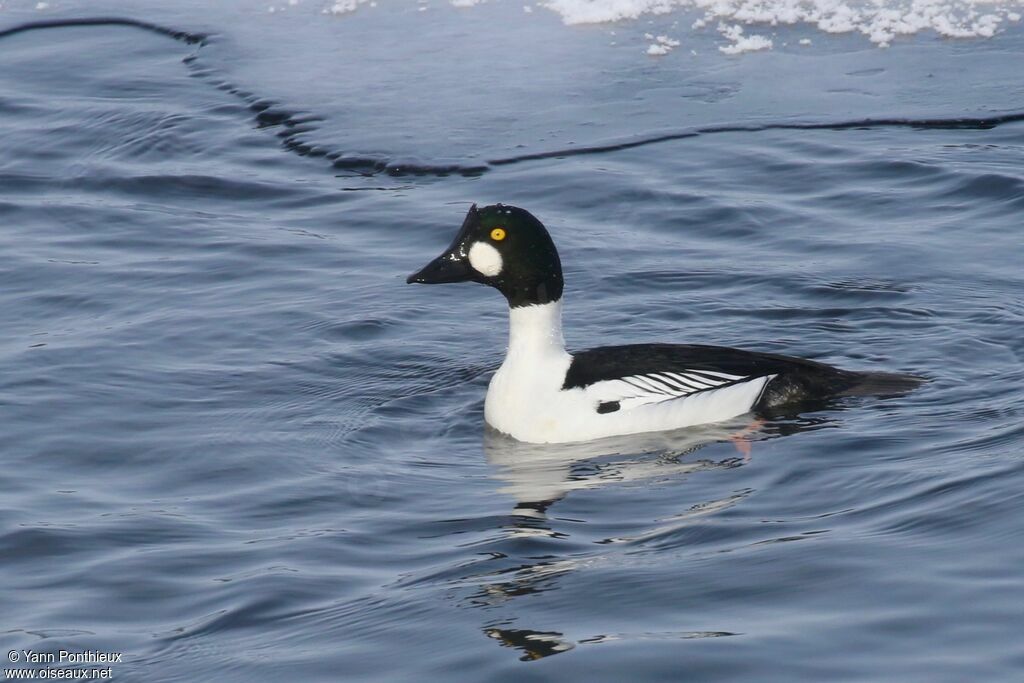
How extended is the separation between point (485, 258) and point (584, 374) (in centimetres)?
67

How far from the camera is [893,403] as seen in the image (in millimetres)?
7109

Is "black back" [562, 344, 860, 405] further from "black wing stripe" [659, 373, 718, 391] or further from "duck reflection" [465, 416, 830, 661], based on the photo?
"duck reflection" [465, 416, 830, 661]

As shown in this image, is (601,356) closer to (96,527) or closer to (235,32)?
(96,527)

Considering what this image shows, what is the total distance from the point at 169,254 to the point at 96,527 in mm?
3829

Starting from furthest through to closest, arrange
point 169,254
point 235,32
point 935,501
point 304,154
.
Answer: point 235,32 → point 304,154 → point 169,254 → point 935,501

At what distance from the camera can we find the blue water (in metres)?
4.98

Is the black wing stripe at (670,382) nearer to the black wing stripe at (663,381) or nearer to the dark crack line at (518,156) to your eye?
the black wing stripe at (663,381)

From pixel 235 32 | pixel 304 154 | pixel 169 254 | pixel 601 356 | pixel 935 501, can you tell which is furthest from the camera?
pixel 235 32

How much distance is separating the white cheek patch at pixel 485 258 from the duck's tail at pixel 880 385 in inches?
62.8

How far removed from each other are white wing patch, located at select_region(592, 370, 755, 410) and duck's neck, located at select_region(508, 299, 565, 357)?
1.10 ft

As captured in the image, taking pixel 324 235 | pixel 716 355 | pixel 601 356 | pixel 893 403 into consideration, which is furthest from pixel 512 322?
pixel 324 235

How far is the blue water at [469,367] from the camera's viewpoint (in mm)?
4984
